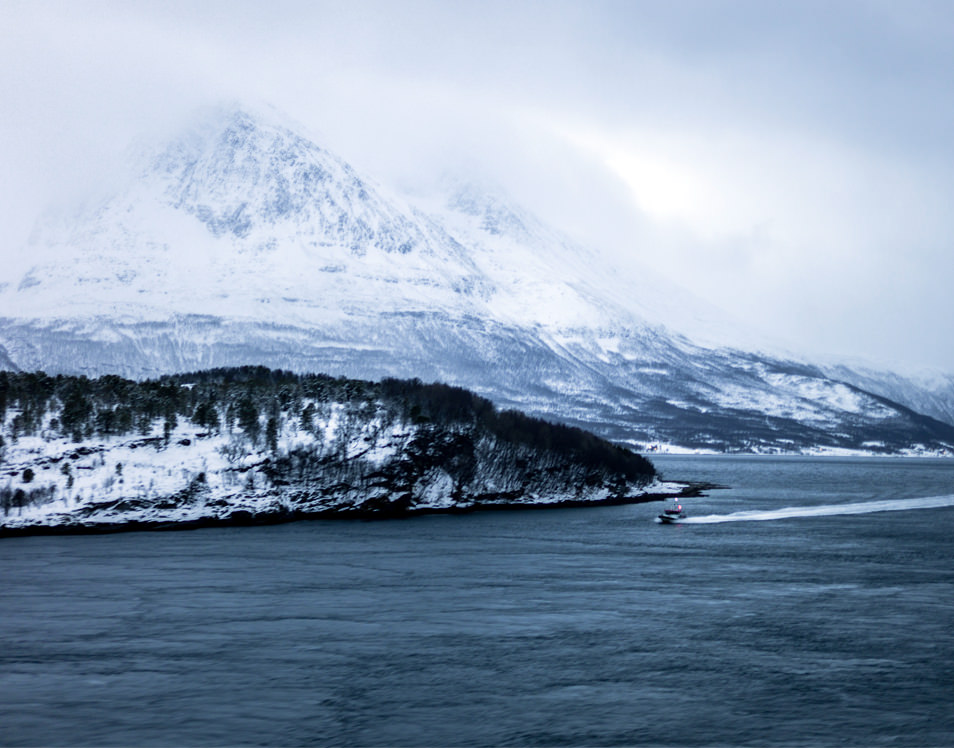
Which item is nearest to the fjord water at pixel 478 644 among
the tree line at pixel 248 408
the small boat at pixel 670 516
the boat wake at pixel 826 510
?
the small boat at pixel 670 516

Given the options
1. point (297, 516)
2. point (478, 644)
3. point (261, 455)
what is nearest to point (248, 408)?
point (261, 455)

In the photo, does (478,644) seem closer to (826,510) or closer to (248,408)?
(248,408)

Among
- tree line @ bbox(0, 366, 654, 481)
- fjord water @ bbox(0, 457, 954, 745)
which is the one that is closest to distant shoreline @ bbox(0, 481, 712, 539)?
tree line @ bbox(0, 366, 654, 481)

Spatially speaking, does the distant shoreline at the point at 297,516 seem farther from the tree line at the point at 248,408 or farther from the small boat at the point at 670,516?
the small boat at the point at 670,516

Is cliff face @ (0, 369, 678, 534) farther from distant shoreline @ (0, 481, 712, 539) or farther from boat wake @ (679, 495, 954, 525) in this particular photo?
boat wake @ (679, 495, 954, 525)

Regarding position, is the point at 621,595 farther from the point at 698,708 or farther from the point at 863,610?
the point at 698,708

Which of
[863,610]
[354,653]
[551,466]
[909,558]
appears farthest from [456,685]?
[551,466]

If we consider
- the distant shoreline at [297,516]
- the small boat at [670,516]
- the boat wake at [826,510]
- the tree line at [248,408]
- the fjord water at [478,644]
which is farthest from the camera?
the tree line at [248,408]
